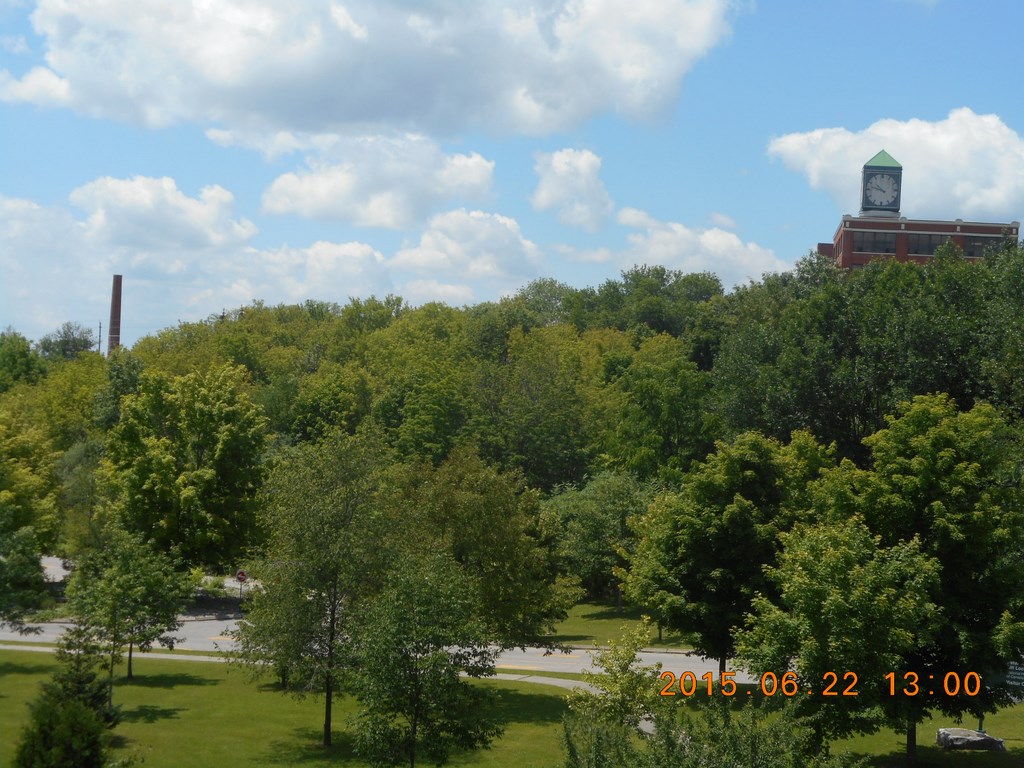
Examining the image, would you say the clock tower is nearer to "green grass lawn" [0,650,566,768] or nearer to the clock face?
the clock face

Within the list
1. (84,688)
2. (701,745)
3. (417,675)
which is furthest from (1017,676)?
(84,688)

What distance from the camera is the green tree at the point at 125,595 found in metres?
30.4

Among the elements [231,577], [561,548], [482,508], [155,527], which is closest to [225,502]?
[155,527]

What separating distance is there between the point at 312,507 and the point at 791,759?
1715 cm

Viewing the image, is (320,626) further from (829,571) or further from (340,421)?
(340,421)

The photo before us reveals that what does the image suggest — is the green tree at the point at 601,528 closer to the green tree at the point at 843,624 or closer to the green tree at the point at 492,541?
the green tree at the point at 492,541

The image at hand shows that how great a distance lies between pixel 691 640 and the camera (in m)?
29.6

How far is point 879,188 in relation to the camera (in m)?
108

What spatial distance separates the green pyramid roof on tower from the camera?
10819 cm

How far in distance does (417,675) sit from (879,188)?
327 feet

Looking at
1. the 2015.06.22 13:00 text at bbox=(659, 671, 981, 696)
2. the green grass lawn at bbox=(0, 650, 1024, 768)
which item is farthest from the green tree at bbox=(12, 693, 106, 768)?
the 2015.06.22 13:00 text at bbox=(659, 671, 981, 696)

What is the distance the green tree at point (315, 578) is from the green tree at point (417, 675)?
5.38m

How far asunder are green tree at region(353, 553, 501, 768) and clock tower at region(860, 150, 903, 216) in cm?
9643

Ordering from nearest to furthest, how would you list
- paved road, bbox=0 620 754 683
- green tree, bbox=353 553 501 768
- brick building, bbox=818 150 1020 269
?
green tree, bbox=353 553 501 768 → paved road, bbox=0 620 754 683 → brick building, bbox=818 150 1020 269
